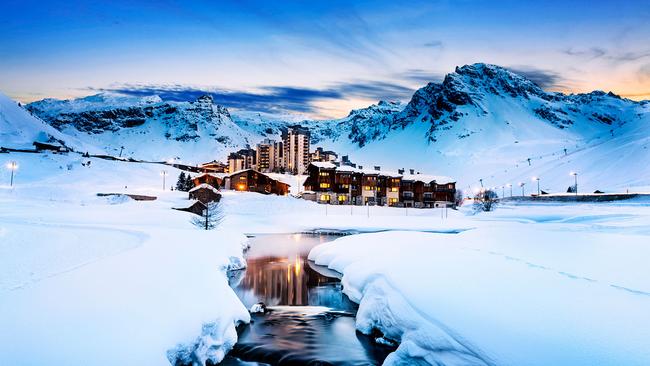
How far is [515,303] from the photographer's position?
12.6m

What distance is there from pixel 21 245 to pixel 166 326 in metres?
12.2

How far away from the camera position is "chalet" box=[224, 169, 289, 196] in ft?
325

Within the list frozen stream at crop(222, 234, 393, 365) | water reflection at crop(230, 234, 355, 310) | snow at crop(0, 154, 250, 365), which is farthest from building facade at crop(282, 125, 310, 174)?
snow at crop(0, 154, 250, 365)

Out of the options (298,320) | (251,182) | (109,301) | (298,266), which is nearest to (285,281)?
(298,266)

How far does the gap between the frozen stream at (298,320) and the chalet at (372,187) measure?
60058 millimetres

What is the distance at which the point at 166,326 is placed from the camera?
39.1 ft

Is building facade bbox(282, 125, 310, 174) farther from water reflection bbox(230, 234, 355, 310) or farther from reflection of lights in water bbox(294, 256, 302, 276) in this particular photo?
reflection of lights in water bbox(294, 256, 302, 276)

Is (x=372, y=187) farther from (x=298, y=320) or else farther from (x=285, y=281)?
(x=298, y=320)

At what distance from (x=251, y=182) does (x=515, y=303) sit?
90310 mm

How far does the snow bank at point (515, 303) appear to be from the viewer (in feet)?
32.6

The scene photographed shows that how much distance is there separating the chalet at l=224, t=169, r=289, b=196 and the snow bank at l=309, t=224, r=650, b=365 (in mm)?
78883

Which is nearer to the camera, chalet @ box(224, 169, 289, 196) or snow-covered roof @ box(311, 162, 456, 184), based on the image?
snow-covered roof @ box(311, 162, 456, 184)

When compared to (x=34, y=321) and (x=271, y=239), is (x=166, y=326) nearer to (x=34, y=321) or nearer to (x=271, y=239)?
(x=34, y=321)

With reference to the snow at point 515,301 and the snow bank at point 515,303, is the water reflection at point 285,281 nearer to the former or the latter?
the snow at point 515,301
